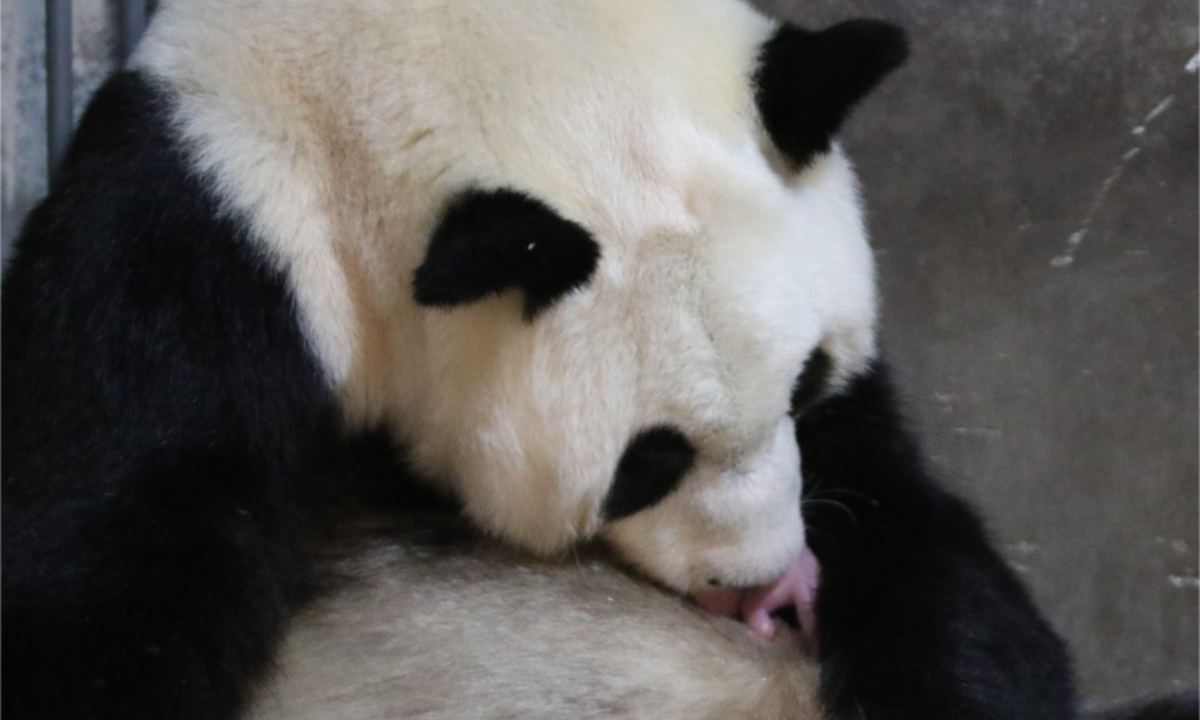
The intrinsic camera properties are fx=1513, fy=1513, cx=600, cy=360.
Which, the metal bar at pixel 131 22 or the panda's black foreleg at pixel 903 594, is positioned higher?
the metal bar at pixel 131 22

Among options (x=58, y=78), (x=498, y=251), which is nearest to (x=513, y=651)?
(x=498, y=251)

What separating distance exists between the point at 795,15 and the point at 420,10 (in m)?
0.82

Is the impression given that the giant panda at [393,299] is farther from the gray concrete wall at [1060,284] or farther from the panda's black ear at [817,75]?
the gray concrete wall at [1060,284]

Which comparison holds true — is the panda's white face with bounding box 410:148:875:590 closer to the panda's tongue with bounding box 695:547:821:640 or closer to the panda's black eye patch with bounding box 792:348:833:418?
the panda's black eye patch with bounding box 792:348:833:418

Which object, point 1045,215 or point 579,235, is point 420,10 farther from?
point 1045,215

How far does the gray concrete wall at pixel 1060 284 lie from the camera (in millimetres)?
2203

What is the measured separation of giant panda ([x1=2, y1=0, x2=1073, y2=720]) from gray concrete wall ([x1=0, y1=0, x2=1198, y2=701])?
73 centimetres

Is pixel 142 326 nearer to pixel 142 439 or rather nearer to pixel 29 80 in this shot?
pixel 142 439

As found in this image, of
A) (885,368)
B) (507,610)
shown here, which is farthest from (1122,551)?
(507,610)

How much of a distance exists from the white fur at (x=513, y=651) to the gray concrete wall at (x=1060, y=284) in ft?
2.46

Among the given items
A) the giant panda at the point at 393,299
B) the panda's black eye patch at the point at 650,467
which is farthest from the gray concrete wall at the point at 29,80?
the panda's black eye patch at the point at 650,467

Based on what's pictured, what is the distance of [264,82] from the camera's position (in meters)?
1.46

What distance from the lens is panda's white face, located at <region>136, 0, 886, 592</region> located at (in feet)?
4.62

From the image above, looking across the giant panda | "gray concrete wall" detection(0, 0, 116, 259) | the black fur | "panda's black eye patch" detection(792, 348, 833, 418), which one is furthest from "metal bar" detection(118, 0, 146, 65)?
"panda's black eye patch" detection(792, 348, 833, 418)
